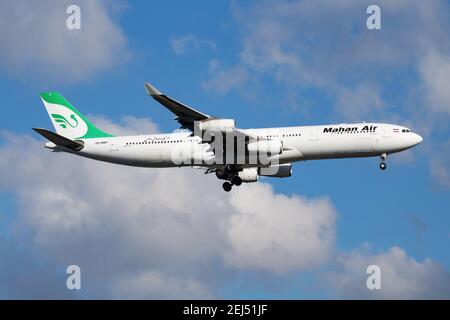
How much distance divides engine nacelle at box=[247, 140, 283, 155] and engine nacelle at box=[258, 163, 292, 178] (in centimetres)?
513

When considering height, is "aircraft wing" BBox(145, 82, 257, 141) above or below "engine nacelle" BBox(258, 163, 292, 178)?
above

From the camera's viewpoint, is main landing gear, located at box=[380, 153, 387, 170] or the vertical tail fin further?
the vertical tail fin

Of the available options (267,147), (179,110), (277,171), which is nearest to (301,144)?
(267,147)

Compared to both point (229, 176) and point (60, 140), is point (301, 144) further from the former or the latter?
point (60, 140)

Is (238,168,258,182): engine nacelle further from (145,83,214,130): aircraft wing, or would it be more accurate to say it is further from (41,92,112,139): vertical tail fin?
(41,92,112,139): vertical tail fin

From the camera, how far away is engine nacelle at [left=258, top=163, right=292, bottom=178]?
234 feet

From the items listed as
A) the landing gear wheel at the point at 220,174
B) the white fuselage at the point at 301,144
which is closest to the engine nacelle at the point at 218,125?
the white fuselage at the point at 301,144

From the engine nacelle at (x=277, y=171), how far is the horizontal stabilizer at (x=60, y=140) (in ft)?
50.6

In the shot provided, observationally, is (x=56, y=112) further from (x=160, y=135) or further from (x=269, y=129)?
(x=269, y=129)

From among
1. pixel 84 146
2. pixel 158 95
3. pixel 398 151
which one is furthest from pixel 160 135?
pixel 398 151

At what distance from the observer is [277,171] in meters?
71.8

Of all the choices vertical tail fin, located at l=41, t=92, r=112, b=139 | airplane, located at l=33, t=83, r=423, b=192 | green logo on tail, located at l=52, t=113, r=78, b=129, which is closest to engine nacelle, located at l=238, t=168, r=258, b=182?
airplane, located at l=33, t=83, r=423, b=192

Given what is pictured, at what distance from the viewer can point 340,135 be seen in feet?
214
